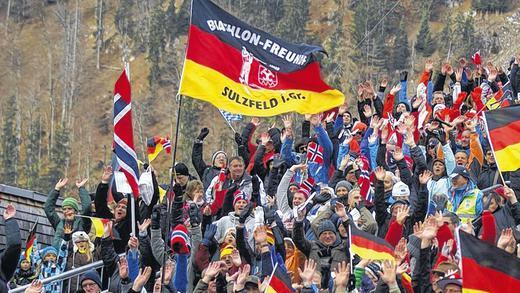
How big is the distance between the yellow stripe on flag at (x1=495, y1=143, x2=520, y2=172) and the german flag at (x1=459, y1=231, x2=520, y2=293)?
10.7 feet

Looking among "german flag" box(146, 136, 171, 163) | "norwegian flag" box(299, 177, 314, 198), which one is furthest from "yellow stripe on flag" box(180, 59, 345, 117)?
"german flag" box(146, 136, 171, 163)

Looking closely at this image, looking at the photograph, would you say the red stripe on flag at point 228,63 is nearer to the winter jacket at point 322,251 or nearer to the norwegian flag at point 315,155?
the winter jacket at point 322,251

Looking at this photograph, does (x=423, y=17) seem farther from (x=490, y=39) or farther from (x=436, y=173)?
(x=436, y=173)

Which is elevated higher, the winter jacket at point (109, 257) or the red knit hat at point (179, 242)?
the winter jacket at point (109, 257)

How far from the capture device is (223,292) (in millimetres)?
12375

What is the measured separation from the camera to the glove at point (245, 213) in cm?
1367

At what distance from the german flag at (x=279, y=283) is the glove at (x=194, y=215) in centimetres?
258

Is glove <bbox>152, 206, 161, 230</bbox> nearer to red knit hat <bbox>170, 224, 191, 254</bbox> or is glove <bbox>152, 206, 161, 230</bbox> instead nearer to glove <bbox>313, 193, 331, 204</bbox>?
red knit hat <bbox>170, 224, 191, 254</bbox>

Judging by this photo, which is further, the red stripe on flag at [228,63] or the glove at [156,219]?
the glove at [156,219]

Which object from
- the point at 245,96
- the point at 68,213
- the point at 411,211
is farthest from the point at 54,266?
the point at 411,211

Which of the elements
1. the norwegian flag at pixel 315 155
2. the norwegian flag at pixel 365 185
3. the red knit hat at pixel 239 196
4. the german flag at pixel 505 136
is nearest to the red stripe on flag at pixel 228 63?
the red knit hat at pixel 239 196

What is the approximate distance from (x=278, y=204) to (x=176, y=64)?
70.0 m

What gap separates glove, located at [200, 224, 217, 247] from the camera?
44.8 feet

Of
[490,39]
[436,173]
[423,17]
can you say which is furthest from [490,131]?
[423,17]
